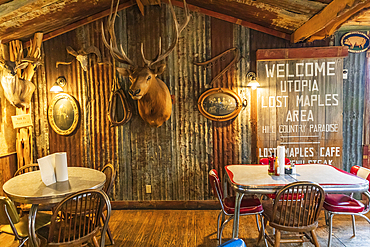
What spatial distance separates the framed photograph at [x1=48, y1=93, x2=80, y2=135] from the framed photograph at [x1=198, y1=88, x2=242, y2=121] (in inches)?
84.2

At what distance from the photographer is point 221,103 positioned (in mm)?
3830

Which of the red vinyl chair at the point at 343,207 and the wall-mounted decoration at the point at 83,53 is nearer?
the red vinyl chair at the point at 343,207

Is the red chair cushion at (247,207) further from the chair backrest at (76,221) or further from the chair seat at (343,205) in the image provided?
the chair backrest at (76,221)

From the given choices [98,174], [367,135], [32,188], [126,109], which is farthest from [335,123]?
[32,188]

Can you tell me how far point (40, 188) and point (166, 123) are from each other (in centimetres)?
205

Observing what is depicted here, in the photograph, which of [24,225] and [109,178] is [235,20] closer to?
[109,178]

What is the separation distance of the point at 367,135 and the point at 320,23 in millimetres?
2114

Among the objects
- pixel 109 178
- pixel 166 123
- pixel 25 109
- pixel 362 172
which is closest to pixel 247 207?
pixel 362 172

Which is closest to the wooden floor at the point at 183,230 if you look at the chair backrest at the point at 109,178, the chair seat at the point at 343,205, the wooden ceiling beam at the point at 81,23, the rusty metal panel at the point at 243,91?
the chair seat at the point at 343,205

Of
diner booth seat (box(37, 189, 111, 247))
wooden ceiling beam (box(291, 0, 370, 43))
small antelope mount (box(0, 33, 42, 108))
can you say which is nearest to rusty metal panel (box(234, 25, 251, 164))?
wooden ceiling beam (box(291, 0, 370, 43))

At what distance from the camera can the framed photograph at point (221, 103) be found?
3.83m

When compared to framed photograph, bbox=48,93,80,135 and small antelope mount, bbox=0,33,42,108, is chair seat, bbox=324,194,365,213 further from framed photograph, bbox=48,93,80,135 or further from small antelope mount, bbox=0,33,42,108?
small antelope mount, bbox=0,33,42,108

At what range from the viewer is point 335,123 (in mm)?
3797

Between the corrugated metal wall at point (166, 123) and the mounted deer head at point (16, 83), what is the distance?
28 centimetres
